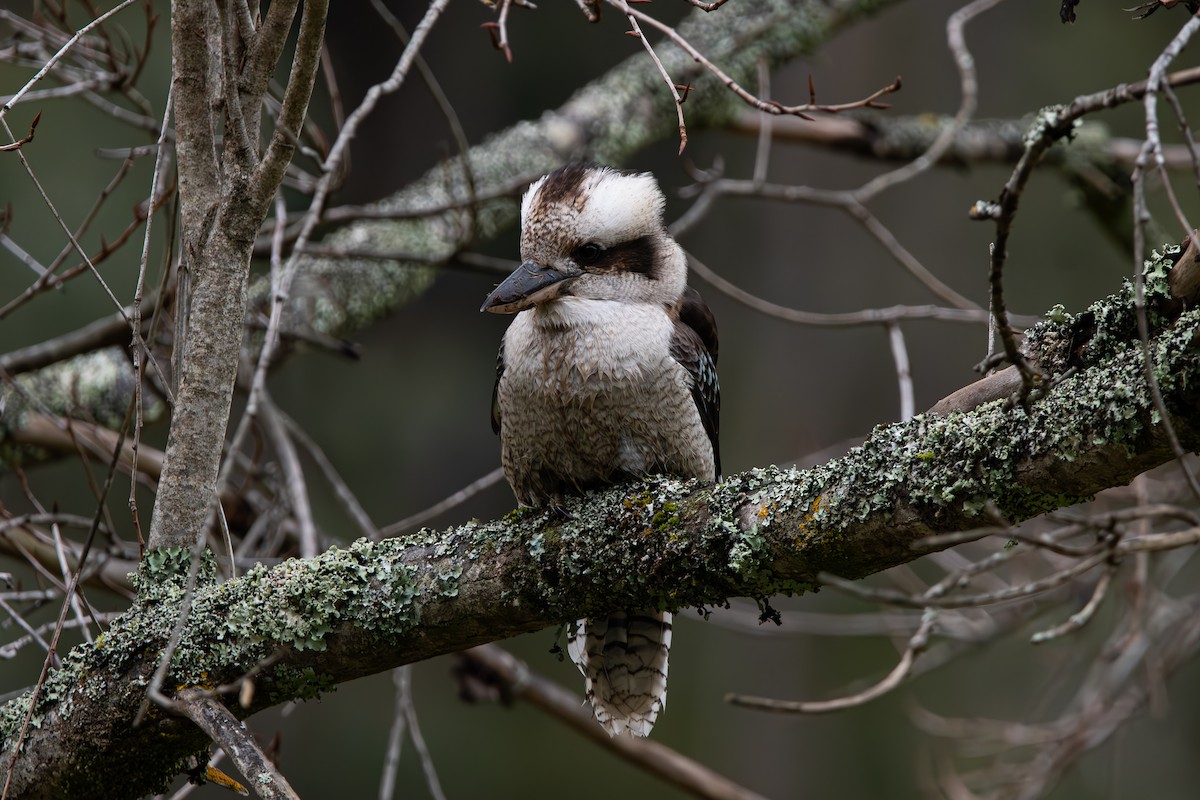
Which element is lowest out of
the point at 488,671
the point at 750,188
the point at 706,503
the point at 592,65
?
the point at 488,671

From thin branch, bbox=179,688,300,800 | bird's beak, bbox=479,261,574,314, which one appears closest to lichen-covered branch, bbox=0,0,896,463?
bird's beak, bbox=479,261,574,314

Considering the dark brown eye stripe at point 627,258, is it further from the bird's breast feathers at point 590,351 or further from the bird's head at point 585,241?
the bird's breast feathers at point 590,351

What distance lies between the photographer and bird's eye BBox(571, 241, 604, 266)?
8.82 ft

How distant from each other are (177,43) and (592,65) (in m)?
6.03

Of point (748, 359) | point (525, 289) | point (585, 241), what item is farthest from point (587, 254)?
point (748, 359)

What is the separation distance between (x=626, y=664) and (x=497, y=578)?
96 cm

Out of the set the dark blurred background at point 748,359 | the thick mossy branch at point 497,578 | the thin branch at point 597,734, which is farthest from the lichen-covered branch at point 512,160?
the dark blurred background at point 748,359

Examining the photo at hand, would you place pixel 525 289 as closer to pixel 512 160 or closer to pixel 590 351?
pixel 590 351

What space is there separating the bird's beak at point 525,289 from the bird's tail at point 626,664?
2.91ft

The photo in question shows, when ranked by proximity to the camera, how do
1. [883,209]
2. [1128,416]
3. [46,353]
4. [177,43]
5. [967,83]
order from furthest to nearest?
[883,209], [967,83], [46,353], [177,43], [1128,416]

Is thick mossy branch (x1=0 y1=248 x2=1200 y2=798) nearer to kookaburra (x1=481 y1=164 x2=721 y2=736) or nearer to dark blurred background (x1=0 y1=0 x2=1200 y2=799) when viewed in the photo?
kookaburra (x1=481 y1=164 x2=721 y2=736)

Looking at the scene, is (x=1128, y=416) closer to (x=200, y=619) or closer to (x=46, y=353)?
(x=200, y=619)

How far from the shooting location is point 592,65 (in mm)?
7766

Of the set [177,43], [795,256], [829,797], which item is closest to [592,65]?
[795,256]
